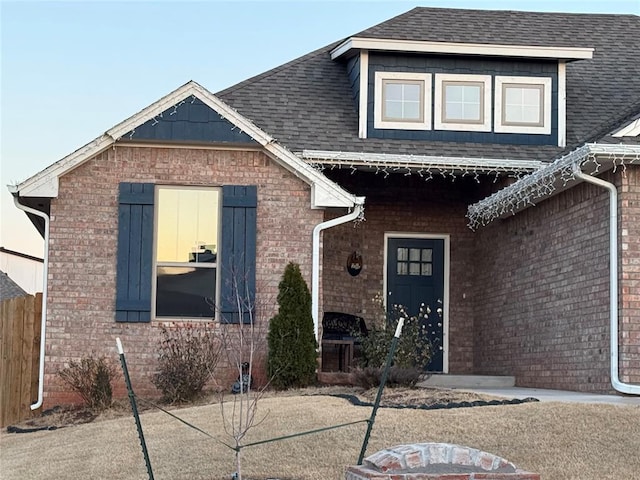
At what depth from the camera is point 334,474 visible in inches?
353

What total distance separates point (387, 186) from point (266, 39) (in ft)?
9.98

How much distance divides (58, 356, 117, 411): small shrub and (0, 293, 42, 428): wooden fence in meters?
0.84

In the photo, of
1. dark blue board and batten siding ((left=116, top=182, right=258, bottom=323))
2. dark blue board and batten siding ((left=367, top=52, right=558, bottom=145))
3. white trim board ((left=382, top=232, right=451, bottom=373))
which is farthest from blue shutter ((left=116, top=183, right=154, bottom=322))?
white trim board ((left=382, top=232, right=451, bottom=373))

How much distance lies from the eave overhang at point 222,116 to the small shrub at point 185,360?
235 centimetres

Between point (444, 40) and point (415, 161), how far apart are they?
6.82ft

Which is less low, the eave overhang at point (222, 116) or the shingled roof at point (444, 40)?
the shingled roof at point (444, 40)

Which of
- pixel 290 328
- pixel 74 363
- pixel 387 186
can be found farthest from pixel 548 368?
pixel 74 363

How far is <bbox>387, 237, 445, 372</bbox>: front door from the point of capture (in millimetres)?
17953

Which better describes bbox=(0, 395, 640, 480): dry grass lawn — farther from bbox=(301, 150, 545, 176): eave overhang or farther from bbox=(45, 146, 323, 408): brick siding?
bbox=(301, 150, 545, 176): eave overhang

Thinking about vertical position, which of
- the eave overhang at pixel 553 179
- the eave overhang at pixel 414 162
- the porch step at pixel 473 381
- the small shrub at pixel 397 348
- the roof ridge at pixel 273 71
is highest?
the roof ridge at pixel 273 71

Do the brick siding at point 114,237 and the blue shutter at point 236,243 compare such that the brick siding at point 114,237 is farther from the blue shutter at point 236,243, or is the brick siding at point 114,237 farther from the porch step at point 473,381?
the porch step at point 473,381

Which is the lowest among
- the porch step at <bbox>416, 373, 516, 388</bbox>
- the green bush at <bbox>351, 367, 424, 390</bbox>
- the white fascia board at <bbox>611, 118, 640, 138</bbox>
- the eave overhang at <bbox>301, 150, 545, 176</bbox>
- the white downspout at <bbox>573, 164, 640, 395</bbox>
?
the porch step at <bbox>416, 373, 516, 388</bbox>

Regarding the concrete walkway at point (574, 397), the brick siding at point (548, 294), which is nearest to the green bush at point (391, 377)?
the concrete walkway at point (574, 397)

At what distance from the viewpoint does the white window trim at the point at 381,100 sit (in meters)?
16.9
